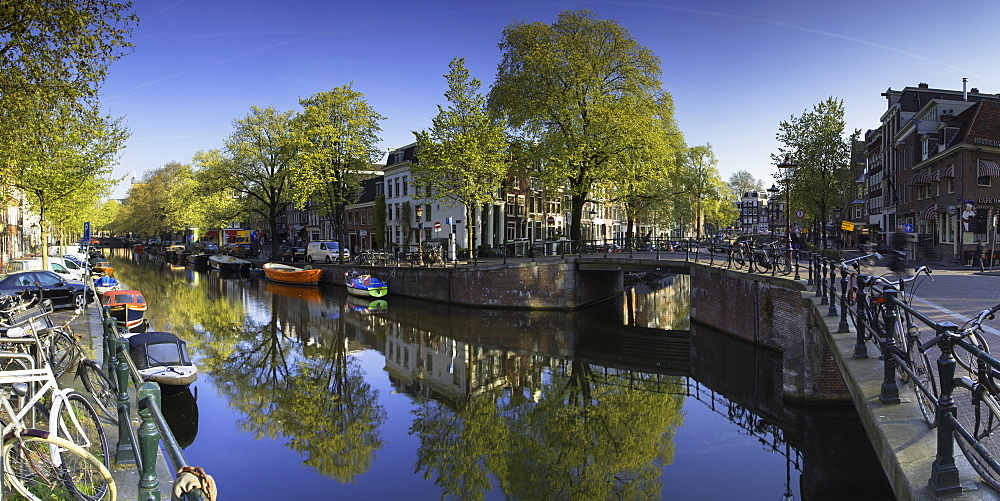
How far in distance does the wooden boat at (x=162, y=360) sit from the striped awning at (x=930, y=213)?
35.7 meters

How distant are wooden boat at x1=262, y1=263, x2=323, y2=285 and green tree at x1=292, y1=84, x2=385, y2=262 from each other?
2.25m

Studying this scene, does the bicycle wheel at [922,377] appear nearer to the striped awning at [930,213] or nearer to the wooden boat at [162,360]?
the wooden boat at [162,360]

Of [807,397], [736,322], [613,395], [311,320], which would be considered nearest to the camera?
[807,397]

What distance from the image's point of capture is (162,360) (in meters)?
13.8

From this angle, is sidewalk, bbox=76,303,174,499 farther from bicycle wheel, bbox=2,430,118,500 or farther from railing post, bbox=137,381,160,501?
railing post, bbox=137,381,160,501

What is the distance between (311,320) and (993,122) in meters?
34.7

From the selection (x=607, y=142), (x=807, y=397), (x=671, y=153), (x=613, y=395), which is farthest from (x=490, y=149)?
(x=807, y=397)

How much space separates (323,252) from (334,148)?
10087mm

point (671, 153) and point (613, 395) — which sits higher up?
point (671, 153)

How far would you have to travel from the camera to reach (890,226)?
43.8m

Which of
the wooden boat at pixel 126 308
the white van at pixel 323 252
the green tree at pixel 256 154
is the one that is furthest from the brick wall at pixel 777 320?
the green tree at pixel 256 154

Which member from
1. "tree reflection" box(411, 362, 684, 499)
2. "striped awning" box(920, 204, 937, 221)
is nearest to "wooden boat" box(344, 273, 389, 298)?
"tree reflection" box(411, 362, 684, 499)

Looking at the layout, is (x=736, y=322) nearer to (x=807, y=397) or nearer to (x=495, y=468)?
(x=807, y=397)

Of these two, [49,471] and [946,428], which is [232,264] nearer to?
[49,471]
